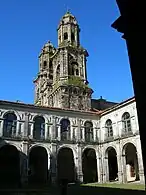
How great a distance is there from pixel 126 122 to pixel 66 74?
1635cm

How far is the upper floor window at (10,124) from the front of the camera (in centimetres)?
2836

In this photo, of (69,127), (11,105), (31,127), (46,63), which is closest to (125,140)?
(69,127)

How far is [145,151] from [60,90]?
3436 centimetres

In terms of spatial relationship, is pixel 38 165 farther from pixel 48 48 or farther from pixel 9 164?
pixel 48 48

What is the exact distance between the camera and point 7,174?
30422mm

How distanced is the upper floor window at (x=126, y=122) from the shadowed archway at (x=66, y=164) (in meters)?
7.92

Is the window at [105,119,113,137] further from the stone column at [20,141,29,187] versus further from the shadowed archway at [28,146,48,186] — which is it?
the stone column at [20,141,29,187]

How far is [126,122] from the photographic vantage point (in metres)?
29.9

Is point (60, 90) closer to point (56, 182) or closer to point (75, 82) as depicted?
point (75, 82)

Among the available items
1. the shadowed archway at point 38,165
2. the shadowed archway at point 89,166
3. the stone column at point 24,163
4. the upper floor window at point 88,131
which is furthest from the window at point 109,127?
the stone column at point 24,163

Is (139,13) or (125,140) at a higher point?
(139,13)

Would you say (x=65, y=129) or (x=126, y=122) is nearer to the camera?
(x=126, y=122)

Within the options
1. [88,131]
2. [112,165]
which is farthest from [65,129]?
[112,165]

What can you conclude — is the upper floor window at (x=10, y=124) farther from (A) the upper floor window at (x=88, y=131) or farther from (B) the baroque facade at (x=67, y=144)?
(A) the upper floor window at (x=88, y=131)
